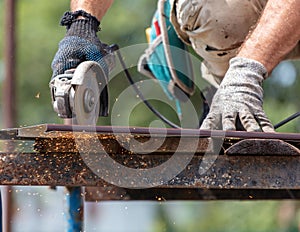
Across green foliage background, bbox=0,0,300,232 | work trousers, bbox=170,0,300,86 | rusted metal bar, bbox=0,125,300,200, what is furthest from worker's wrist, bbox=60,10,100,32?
green foliage background, bbox=0,0,300,232

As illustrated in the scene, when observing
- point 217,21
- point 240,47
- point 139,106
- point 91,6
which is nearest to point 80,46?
point 91,6

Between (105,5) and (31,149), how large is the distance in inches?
37.7

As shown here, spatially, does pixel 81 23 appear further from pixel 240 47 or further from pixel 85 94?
pixel 240 47

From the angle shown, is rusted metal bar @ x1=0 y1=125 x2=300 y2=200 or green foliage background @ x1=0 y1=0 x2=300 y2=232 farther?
green foliage background @ x1=0 y1=0 x2=300 y2=232

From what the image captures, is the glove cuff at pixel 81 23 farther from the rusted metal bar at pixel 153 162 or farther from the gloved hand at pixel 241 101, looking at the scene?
the rusted metal bar at pixel 153 162

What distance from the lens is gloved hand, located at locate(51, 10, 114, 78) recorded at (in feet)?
8.70

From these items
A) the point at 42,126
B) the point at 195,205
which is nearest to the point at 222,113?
the point at 42,126

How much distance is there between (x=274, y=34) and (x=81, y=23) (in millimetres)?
664

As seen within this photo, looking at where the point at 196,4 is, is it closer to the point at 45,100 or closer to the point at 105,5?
the point at 105,5

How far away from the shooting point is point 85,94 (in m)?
2.56

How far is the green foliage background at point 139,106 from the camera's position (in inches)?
448

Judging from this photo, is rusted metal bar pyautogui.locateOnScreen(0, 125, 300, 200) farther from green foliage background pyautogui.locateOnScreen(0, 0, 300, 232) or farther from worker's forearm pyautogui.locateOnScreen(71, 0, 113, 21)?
green foliage background pyautogui.locateOnScreen(0, 0, 300, 232)

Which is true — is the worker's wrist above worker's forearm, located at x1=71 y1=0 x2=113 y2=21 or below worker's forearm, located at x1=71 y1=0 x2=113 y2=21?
below

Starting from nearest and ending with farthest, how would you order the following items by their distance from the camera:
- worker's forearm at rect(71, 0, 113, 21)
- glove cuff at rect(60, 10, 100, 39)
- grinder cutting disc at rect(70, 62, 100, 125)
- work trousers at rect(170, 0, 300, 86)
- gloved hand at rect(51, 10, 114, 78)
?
1. grinder cutting disc at rect(70, 62, 100, 125)
2. gloved hand at rect(51, 10, 114, 78)
3. glove cuff at rect(60, 10, 100, 39)
4. worker's forearm at rect(71, 0, 113, 21)
5. work trousers at rect(170, 0, 300, 86)
